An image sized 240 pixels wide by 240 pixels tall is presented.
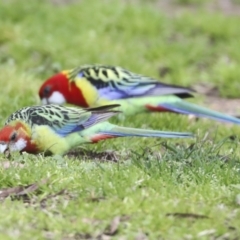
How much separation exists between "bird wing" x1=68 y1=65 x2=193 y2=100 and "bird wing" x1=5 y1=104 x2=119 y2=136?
2.89 feet

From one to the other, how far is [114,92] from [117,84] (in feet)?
0.25

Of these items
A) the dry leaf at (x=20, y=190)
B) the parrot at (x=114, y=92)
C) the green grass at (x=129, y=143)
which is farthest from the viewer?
the parrot at (x=114, y=92)

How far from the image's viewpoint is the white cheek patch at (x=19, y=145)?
5.13 metres

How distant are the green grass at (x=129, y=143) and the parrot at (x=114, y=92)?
12 centimetres

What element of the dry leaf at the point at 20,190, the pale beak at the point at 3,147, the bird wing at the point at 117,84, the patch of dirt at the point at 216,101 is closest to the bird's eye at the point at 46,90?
the bird wing at the point at 117,84

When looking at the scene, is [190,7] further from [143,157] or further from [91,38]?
[143,157]

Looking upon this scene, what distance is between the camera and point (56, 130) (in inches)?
211

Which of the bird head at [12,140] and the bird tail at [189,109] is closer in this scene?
the bird head at [12,140]

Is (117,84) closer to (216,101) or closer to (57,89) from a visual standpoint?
(57,89)

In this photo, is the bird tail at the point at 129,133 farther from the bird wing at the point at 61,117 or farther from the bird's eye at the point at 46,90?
the bird's eye at the point at 46,90

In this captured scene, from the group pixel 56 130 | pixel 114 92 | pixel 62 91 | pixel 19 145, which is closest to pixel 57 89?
pixel 62 91

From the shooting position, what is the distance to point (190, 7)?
10.5 meters

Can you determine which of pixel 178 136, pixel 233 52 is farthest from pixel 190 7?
pixel 178 136

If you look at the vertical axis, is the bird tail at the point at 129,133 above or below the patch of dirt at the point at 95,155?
above
